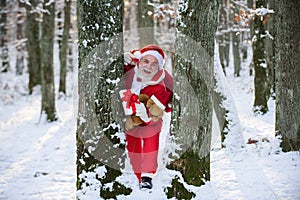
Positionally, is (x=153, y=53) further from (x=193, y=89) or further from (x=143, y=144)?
(x=143, y=144)

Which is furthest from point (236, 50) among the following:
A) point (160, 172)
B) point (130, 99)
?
point (160, 172)

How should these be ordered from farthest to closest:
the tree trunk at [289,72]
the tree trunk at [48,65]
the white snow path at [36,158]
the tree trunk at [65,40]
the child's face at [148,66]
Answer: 1. the tree trunk at [65,40]
2. the tree trunk at [48,65]
3. the tree trunk at [289,72]
4. the white snow path at [36,158]
5. the child's face at [148,66]

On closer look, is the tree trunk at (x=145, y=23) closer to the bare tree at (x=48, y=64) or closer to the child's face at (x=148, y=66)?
the bare tree at (x=48, y=64)

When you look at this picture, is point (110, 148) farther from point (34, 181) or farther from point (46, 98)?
point (46, 98)

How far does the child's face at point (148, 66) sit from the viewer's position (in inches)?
171

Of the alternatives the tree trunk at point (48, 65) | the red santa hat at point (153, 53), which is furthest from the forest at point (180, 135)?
the tree trunk at point (48, 65)

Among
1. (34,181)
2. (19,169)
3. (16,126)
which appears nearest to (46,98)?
(16,126)

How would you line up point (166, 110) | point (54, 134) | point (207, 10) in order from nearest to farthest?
point (207, 10) < point (166, 110) < point (54, 134)

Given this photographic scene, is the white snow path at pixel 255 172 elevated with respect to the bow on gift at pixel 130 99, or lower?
lower

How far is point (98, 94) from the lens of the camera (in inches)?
145

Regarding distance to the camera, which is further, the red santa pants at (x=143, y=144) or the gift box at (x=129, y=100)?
the red santa pants at (x=143, y=144)

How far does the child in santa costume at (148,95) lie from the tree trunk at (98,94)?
1.46 ft

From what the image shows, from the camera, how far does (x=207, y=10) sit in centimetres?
357

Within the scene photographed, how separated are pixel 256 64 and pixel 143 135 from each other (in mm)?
6698
